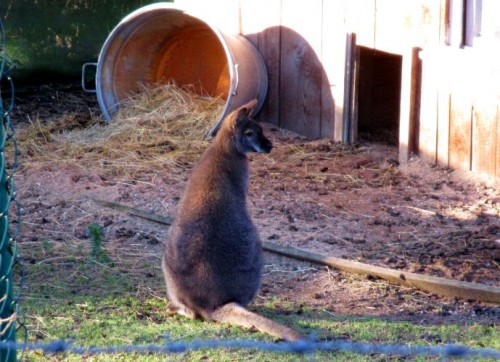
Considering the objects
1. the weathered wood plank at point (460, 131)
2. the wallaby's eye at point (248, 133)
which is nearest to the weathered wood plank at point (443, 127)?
the weathered wood plank at point (460, 131)

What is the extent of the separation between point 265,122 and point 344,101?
4.11ft

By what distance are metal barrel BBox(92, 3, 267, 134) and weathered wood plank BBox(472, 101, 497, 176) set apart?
7.97ft

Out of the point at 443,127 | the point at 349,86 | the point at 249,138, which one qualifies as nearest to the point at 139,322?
the point at 249,138

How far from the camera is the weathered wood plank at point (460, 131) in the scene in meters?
7.81

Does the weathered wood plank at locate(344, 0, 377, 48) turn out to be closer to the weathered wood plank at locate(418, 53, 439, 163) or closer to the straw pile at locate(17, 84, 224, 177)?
the weathered wood plank at locate(418, 53, 439, 163)

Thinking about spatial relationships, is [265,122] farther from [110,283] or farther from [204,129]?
[110,283]

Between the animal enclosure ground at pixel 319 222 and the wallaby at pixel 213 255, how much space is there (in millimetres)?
490

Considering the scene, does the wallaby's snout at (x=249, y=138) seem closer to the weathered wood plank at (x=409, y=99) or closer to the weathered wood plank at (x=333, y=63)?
the weathered wood plank at (x=409, y=99)

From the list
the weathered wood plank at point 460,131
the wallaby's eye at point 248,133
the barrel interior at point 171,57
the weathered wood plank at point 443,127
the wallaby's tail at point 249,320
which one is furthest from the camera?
the barrel interior at point 171,57

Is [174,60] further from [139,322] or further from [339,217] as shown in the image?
[139,322]

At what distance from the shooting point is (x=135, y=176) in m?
8.33

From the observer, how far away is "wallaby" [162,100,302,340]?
5.12 m

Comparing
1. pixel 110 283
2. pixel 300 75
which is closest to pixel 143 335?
pixel 110 283

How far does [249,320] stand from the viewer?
193 inches
